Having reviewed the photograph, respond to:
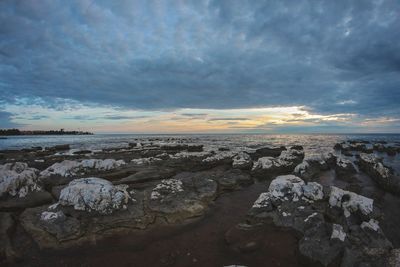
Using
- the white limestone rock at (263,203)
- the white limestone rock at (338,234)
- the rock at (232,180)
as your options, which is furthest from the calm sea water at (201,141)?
the white limestone rock at (338,234)

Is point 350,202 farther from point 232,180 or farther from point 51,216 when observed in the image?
point 51,216

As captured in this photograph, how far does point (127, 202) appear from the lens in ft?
34.8

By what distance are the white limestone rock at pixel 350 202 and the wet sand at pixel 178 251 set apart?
2.64 metres

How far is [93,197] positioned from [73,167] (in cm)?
913

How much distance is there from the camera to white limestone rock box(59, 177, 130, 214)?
32.2 feet

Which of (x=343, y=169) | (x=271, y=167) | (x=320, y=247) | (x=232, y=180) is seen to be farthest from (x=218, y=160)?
(x=320, y=247)

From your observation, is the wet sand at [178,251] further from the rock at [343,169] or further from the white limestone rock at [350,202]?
the rock at [343,169]

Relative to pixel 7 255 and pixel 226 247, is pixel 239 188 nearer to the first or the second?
pixel 226 247

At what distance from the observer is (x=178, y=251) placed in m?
8.27

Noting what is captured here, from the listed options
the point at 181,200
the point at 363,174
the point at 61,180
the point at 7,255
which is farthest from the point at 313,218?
the point at 363,174

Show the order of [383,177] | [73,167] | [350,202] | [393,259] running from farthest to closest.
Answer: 1. [73,167]
2. [383,177]
3. [350,202]
4. [393,259]

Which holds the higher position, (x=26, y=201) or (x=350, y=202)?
(x=350, y=202)

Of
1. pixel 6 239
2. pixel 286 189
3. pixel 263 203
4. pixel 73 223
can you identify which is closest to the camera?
pixel 6 239

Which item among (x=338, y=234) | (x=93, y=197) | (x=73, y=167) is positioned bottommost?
(x=338, y=234)
